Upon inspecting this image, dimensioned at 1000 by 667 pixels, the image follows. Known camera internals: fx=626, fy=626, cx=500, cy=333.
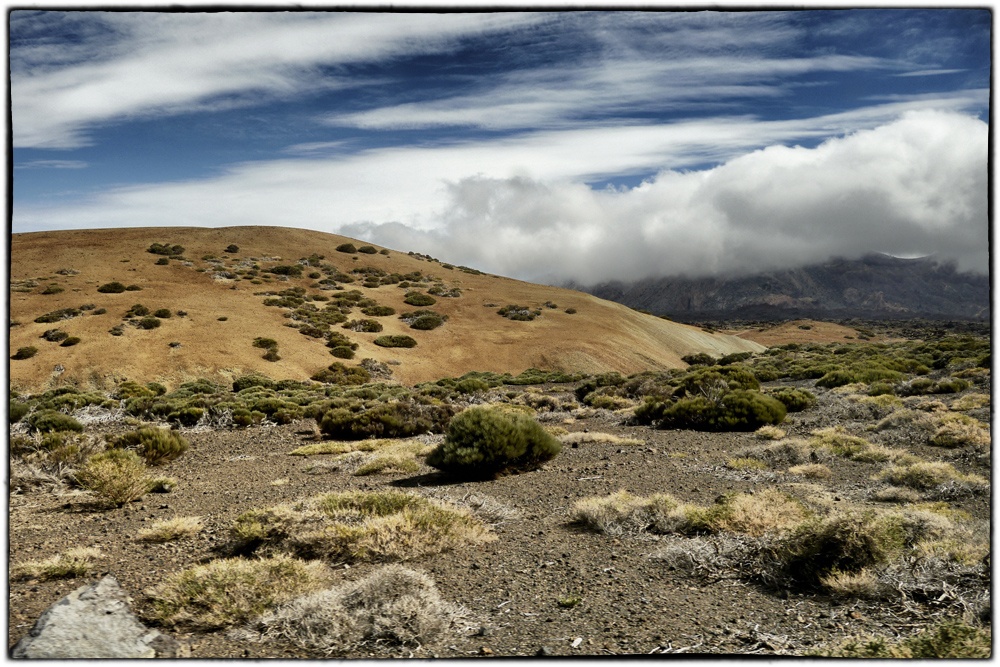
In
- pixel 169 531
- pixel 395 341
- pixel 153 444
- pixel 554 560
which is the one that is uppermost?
pixel 169 531

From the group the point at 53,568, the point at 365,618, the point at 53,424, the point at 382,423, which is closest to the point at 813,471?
the point at 365,618

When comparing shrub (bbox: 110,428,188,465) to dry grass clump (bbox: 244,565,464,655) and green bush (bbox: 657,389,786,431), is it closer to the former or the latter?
dry grass clump (bbox: 244,565,464,655)

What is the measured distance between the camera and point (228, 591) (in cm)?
516

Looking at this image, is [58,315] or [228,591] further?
[58,315]

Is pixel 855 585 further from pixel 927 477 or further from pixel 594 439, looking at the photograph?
pixel 594 439

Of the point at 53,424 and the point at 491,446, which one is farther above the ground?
the point at 491,446

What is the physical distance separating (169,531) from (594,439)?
9.68 m

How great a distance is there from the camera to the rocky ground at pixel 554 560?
446cm

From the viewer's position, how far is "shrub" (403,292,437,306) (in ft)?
179

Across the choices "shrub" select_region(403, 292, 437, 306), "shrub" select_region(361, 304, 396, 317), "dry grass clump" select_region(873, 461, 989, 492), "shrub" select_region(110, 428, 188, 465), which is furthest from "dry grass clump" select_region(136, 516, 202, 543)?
"shrub" select_region(403, 292, 437, 306)

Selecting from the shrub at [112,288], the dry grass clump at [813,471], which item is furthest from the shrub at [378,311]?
the dry grass clump at [813,471]

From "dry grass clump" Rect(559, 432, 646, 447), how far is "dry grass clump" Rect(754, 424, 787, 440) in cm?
302

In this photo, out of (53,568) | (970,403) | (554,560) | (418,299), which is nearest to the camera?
(53,568)

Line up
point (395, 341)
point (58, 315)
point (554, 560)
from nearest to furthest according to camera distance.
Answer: point (554, 560) < point (58, 315) < point (395, 341)
